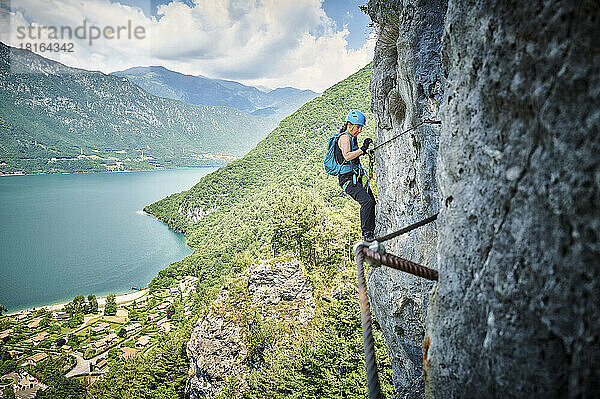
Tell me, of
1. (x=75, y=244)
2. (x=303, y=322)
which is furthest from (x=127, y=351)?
(x=75, y=244)

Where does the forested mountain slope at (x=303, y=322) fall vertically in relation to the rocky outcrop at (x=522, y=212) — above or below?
below

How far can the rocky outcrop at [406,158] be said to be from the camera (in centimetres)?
416

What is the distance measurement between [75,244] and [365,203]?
102m

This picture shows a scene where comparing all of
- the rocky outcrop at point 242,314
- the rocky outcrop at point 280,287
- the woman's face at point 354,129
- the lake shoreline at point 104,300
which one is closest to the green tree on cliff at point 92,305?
the lake shoreline at point 104,300

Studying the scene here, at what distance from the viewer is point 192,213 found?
111 metres

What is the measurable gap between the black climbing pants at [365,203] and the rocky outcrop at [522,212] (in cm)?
409

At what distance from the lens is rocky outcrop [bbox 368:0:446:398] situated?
13.6 feet

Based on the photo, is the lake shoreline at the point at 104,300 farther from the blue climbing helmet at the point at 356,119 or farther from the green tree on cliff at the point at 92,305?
the blue climbing helmet at the point at 356,119

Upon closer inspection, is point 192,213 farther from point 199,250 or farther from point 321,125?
point 321,125

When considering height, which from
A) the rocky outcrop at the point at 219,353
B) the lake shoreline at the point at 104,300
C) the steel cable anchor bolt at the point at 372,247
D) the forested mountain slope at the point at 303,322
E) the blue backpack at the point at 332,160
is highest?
the blue backpack at the point at 332,160

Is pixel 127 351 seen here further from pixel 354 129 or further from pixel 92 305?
pixel 354 129

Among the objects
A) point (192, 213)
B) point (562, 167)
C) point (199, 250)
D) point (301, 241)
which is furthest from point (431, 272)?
point (192, 213)

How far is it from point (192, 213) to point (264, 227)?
53198mm

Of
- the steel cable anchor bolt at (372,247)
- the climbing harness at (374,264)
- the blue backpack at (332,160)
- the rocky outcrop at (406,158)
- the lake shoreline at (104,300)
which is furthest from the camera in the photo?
the lake shoreline at (104,300)
